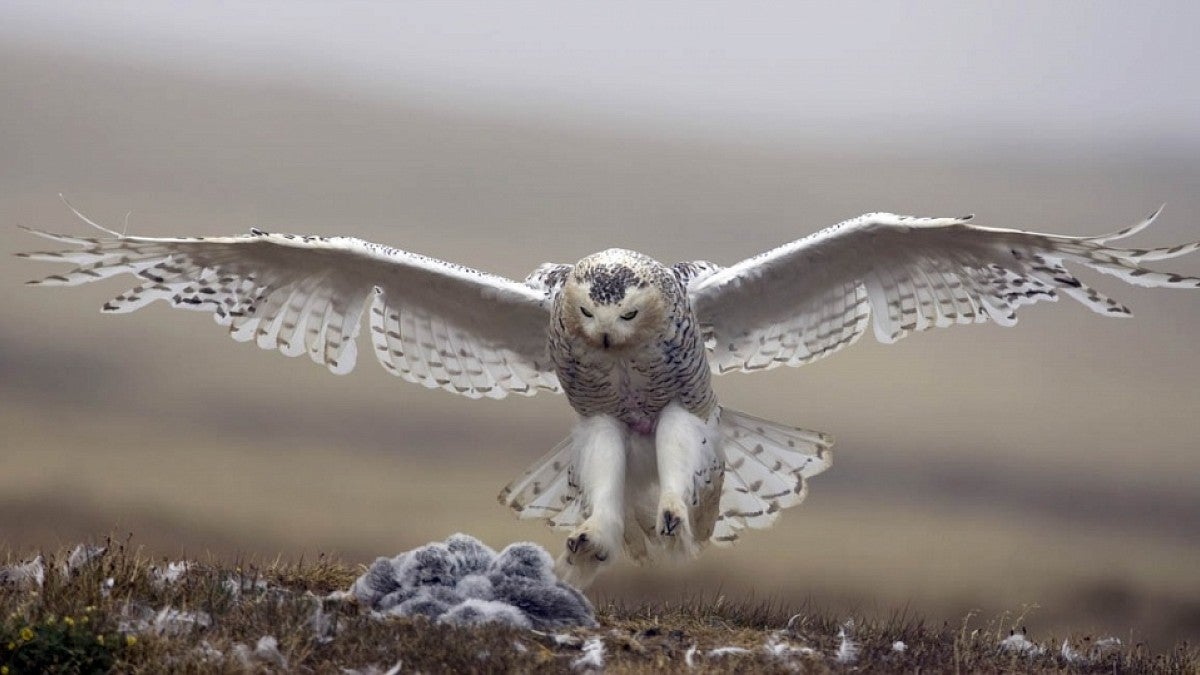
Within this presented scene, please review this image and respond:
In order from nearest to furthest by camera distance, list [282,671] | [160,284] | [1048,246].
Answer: [282,671]
[1048,246]
[160,284]

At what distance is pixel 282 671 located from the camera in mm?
5691

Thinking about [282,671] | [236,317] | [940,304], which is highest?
[940,304]

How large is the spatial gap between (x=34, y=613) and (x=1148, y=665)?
5.71 meters

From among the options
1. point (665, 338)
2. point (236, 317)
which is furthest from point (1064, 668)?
point (236, 317)

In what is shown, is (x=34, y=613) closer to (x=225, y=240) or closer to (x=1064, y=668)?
(x=225, y=240)

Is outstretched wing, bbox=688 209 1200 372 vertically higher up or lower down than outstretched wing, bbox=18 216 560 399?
higher up

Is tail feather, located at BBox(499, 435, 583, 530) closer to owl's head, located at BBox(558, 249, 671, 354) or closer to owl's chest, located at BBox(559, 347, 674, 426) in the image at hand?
owl's chest, located at BBox(559, 347, 674, 426)

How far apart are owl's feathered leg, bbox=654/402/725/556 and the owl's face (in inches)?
25.5

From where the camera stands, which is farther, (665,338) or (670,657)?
(665,338)

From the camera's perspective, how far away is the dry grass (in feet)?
18.6

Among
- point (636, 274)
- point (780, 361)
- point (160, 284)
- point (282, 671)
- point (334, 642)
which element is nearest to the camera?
point (282, 671)

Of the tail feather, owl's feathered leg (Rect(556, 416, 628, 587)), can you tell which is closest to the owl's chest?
owl's feathered leg (Rect(556, 416, 628, 587))

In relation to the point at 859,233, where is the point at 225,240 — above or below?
below

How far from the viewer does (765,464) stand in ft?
28.8
